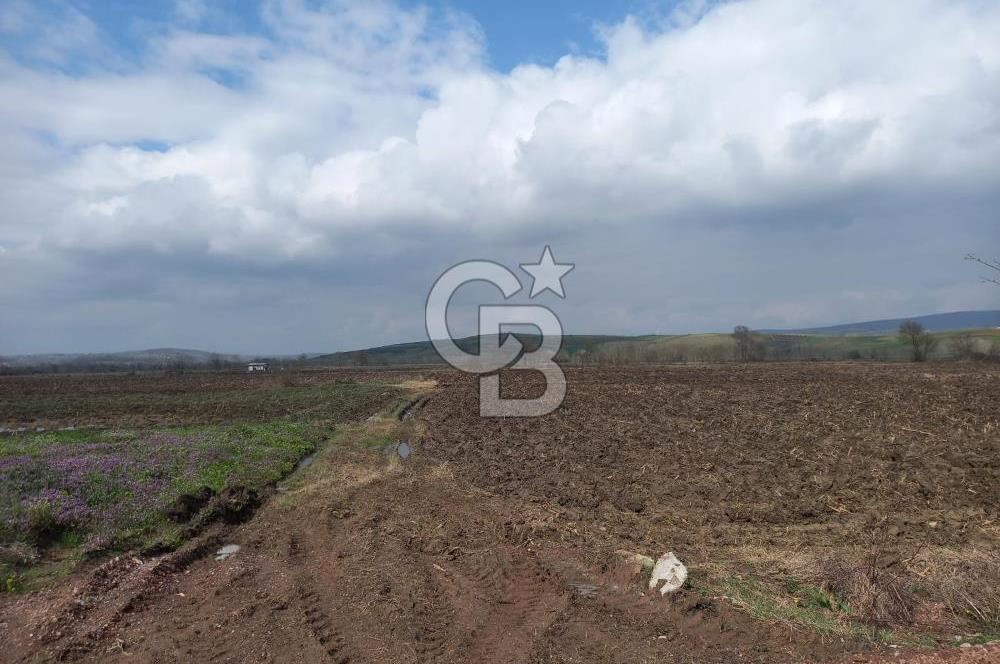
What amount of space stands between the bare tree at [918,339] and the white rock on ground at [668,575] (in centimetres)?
7754

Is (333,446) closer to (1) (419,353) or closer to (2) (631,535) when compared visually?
(2) (631,535)

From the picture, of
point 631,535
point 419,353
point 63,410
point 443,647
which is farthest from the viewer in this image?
point 419,353

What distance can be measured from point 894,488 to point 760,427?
740 cm

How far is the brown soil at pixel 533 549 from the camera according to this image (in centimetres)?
574

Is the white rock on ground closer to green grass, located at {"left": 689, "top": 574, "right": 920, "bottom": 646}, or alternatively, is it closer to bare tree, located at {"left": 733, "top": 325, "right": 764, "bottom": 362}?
green grass, located at {"left": 689, "top": 574, "right": 920, "bottom": 646}

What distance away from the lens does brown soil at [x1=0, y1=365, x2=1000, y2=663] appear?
5742 millimetres

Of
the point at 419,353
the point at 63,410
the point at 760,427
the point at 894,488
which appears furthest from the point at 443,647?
the point at 419,353

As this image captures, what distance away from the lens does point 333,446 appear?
18.2 metres

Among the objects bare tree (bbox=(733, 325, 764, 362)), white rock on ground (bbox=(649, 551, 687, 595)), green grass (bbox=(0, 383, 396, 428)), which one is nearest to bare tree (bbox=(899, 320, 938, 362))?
bare tree (bbox=(733, 325, 764, 362))

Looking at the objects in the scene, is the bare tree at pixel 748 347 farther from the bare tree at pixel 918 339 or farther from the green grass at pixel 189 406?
the green grass at pixel 189 406

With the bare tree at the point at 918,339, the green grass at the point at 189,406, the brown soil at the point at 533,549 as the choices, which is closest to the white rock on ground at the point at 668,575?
the brown soil at the point at 533,549

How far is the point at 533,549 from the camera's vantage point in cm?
844

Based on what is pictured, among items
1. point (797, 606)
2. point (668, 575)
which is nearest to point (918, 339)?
point (797, 606)

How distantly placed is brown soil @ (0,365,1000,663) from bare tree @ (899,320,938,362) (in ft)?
209
